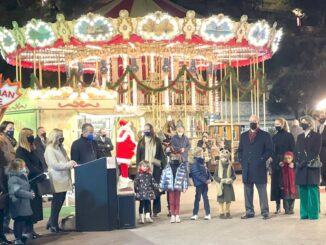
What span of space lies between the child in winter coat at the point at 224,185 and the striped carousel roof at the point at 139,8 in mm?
13495

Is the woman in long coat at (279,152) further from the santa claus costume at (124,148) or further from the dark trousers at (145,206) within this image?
the santa claus costume at (124,148)

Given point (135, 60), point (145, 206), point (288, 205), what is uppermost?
point (135, 60)

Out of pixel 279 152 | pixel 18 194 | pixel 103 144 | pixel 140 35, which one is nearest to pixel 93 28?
pixel 140 35

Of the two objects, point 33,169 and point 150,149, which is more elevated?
point 150,149

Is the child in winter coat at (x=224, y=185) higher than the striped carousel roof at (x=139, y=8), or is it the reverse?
the striped carousel roof at (x=139, y=8)

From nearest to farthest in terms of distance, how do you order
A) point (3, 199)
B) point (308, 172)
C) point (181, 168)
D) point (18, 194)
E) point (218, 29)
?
1. point (18, 194)
2. point (3, 199)
3. point (308, 172)
4. point (181, 168)
5. point (218, 29)

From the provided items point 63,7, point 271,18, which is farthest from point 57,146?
point 271,18

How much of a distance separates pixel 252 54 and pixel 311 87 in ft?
58.9

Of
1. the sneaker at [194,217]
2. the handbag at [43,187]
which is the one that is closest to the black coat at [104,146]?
the sneaker at [194,217]

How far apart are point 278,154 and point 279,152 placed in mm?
43

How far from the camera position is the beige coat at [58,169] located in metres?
11.6

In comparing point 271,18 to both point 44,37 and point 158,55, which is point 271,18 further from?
point 44,37

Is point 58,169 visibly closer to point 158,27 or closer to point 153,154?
point 153,154

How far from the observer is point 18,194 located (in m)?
10.2
